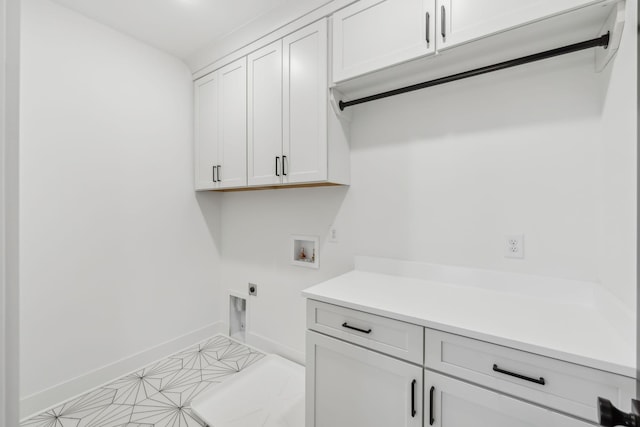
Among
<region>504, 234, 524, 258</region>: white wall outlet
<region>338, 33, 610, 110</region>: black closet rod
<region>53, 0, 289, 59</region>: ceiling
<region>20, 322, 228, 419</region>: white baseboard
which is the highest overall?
<region>53, 0, 289, 59</region>: ceiling

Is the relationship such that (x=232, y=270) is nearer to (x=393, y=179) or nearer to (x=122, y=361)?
(x=122, y=361)

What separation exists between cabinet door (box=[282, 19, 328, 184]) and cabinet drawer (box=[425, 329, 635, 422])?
107 cm

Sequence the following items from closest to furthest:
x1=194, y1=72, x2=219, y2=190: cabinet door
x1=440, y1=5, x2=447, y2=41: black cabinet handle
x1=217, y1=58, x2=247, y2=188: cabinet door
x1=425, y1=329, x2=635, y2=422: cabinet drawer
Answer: x1=425, y1=329, x2=635, y2=422: cabinet drawer
x1=440, y1=5, x2=447, y2=41: black cabinet handle
x1=217, y1=58, x2=247, y2=188: cabinet door
x1=194, y1=72, x2=219, y2=190: cabinet door

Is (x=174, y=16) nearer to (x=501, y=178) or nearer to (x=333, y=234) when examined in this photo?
(x=333, y=234)

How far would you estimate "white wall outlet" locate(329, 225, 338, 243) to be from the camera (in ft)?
6.56

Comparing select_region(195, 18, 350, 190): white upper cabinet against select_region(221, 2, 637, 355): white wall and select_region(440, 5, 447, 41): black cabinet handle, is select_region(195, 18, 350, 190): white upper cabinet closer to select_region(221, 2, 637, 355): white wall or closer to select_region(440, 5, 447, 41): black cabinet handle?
select_region(221, 2, 637, 355): white wall

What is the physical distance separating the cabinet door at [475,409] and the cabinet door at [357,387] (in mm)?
53

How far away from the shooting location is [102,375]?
78.9 inches

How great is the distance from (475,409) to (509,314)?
372 mm

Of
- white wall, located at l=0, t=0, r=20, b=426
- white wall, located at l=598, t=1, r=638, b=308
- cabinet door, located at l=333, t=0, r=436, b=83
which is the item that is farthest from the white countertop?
cabinet door, located at l=333, t=0, r=436, b=83

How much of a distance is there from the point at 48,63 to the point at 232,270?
1936mm

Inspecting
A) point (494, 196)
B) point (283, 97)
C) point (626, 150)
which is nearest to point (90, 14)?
point (283, 97)

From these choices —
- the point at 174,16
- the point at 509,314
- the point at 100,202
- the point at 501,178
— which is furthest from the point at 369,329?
the point at 174,16

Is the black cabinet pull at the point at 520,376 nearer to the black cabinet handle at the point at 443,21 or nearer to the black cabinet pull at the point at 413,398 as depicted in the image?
the black cabinet pull at the point at 413,398
